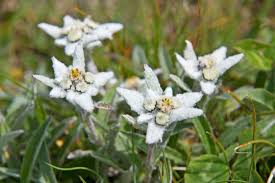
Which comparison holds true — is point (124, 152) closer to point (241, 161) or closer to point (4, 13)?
point (241, 161)

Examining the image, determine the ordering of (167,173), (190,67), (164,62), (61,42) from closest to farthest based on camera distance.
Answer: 1. (167,173)
2. (190,67)
3. (61,42)
4. (164,62)

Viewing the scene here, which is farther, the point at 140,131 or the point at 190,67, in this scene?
the point at 140,131

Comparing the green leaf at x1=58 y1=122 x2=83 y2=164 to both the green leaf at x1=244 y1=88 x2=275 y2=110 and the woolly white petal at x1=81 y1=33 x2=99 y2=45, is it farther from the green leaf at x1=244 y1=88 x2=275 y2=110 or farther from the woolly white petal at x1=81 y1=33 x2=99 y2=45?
the green leaf at x1=244 y1=88 x2=275 y2=110

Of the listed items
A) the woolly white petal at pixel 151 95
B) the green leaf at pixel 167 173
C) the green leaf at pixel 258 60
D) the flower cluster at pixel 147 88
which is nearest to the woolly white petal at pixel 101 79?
the flower cluster at pixel 147 88

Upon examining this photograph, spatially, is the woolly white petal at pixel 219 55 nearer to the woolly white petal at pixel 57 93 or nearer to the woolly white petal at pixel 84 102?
the woolly white petal at pixel 84 102

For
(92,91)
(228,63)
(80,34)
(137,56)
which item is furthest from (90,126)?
(137,56)

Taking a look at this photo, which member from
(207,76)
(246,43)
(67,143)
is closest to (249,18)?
(246,43)

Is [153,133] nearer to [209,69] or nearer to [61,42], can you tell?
[209,69]

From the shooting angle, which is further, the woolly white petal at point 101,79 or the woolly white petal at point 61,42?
the woolly white petal at point 61,42
